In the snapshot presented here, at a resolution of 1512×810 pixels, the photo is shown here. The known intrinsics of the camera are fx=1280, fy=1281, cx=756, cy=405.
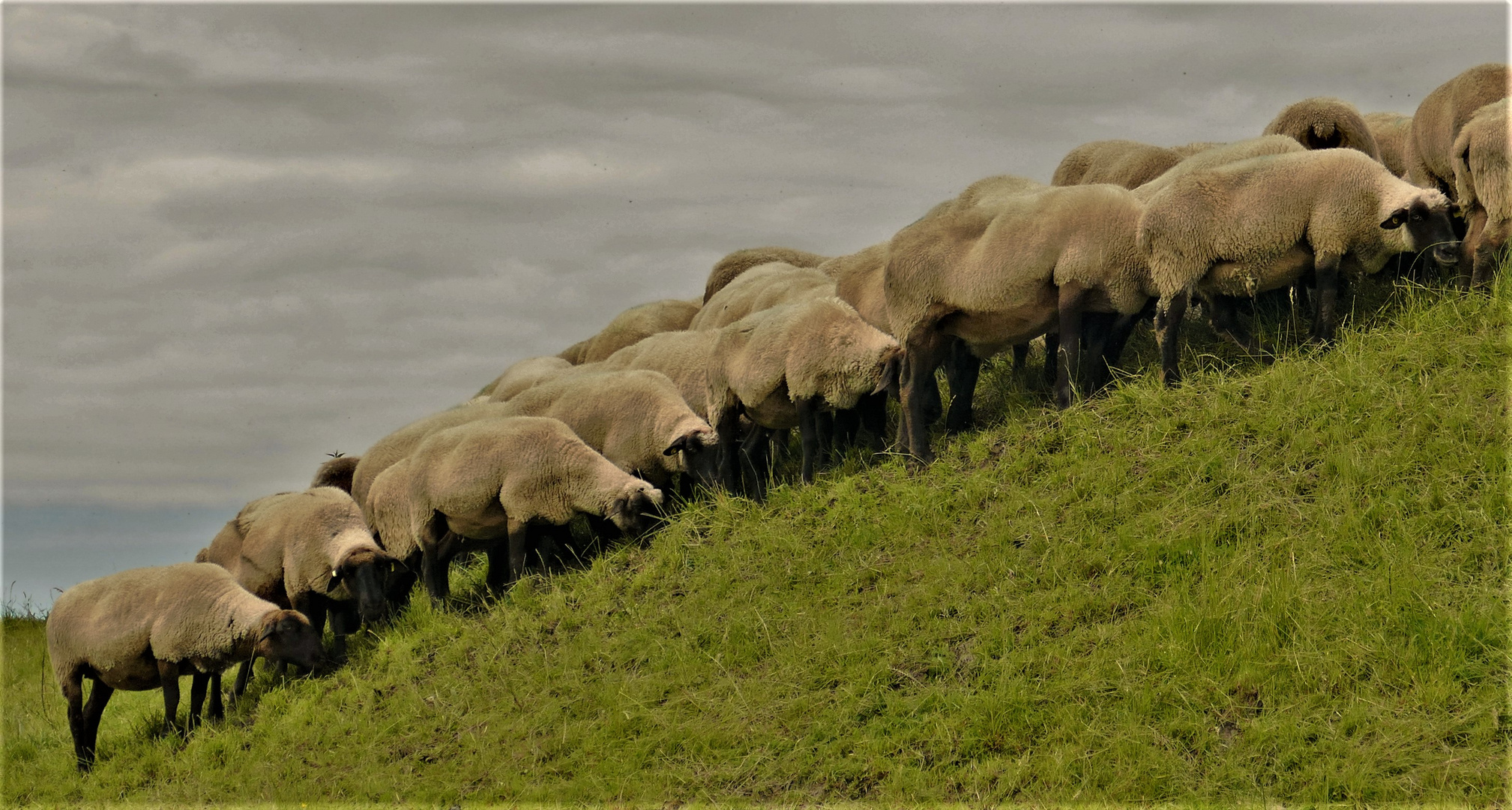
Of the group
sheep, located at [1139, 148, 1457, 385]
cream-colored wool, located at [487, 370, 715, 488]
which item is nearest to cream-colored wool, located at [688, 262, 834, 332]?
cream-colored wool, located at [487, 370, 715, 488]

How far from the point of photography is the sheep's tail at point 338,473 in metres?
18.0

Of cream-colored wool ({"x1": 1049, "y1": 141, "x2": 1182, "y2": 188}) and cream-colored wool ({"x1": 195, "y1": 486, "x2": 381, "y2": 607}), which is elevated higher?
cream-colored wool ({"x1": 1049, "y1": 141, "x2": 1182, "y2": 188})

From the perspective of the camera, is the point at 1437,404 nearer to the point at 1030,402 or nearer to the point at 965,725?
the point at 1030,402

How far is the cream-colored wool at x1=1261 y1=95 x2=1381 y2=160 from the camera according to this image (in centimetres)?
1435

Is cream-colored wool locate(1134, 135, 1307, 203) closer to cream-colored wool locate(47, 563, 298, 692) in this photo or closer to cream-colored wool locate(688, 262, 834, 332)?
cream-colored wool locate(688, 262, 834, 332)

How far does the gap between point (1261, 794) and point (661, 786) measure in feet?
13.5

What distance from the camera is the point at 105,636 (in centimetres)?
1421

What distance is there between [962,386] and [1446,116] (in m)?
6.40

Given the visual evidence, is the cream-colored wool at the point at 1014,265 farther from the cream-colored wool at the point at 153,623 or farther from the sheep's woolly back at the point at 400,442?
the cream-colored wool at the point at 153,623

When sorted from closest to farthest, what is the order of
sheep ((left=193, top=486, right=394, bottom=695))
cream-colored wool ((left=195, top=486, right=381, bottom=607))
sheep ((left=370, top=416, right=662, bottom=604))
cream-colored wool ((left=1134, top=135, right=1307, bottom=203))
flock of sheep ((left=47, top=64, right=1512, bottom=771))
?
flock of sheep ((left=47, top=64, right=1512, bottom=771)) < cream-colored wool ((left=1134, top=135, right=1307, bottom=203)) < sheep ((left=370, top=416, right=662, bottom=604)) < sheep ((left=193, top=486, right=394, bottom=695)) < cream-colored wool ((left=195, top=486, right=381, bottom=607))

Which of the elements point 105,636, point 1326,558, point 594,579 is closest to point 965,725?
point 1326,558

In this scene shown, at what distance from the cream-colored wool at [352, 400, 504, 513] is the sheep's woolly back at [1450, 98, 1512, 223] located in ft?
35.5

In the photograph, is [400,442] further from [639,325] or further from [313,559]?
[639,325]

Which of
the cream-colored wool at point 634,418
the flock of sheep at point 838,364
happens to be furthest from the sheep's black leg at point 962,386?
the cream-colored wool at point 634,418
